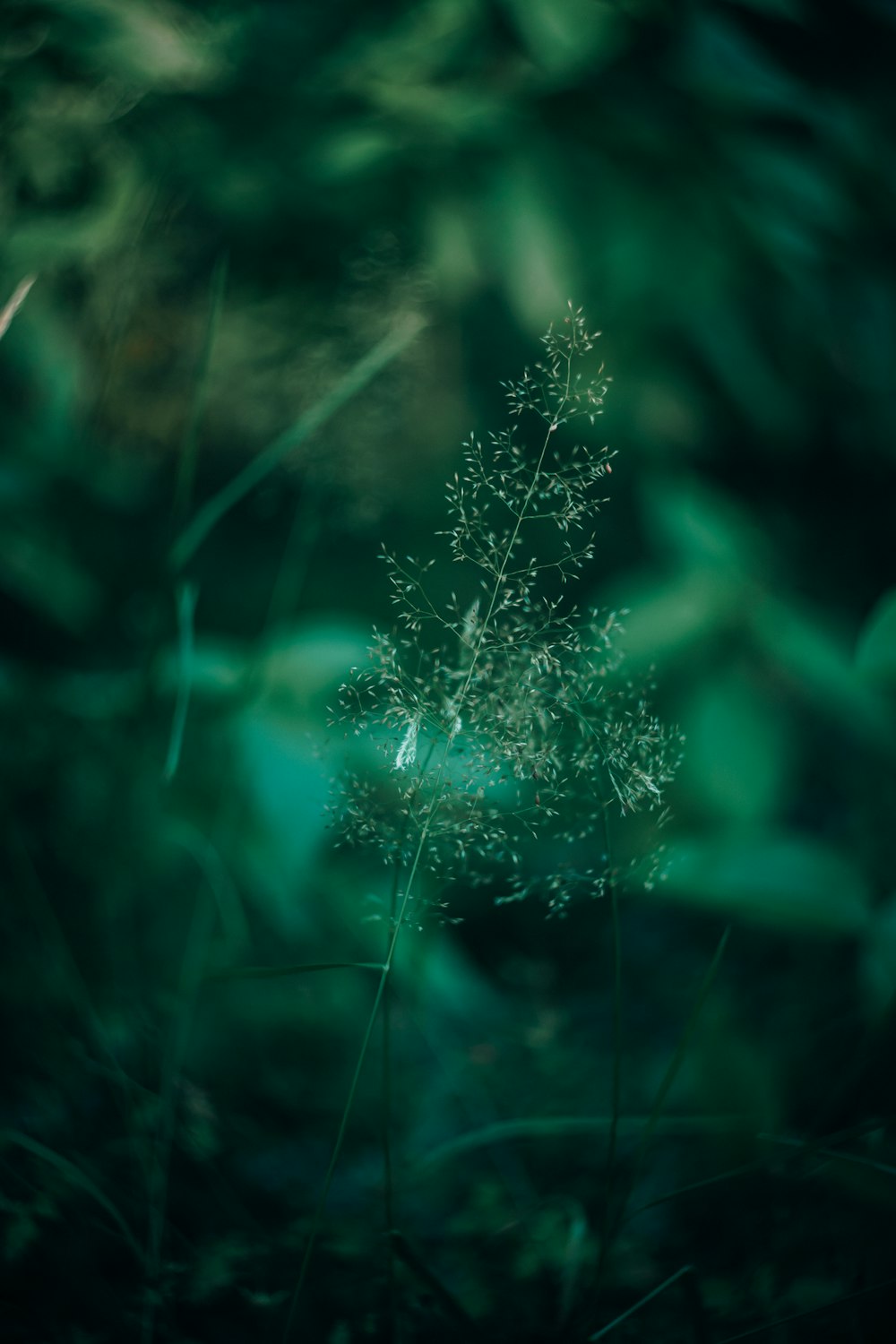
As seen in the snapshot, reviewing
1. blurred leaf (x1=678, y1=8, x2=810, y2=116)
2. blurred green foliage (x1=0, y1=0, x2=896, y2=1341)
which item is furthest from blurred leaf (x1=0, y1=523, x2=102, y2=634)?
blurred leaf (x1=678, y1=8, x2=810, y2=116)

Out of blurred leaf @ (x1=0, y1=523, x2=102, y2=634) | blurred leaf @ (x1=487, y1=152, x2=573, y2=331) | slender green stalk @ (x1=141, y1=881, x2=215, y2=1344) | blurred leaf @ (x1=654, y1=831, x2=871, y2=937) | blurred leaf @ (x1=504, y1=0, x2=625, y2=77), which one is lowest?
slender green stalk @ (x1=141, y1=881, x2=215, y2=1344)

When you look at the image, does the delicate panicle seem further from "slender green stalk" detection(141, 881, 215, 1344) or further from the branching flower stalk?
"slender green stalk" detection(141, 881, 215, 1344)

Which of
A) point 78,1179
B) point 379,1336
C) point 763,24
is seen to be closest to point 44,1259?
point 78,1179

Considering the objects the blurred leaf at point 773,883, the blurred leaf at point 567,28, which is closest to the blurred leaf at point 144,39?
the blurred leaf at point 567,28

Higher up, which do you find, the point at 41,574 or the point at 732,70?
the point at 732,70

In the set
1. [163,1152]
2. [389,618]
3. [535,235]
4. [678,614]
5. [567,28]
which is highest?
[567,28]

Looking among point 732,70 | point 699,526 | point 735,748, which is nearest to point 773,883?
point 735,748

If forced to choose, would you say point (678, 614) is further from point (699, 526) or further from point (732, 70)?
point (732, 70)

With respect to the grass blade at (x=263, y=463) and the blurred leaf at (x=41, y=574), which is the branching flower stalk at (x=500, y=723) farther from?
the blurred leaf at (x=41, y=574)
